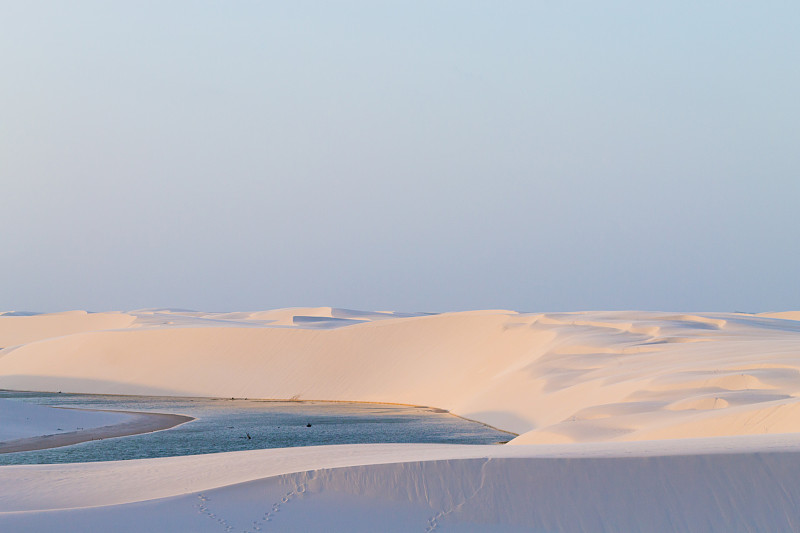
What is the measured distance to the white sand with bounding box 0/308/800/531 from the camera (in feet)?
20.5

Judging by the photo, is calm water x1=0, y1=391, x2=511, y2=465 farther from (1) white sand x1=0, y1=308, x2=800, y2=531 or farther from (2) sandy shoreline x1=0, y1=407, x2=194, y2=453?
(1) white sand x1=0, y1=308, x2=800, y2=531

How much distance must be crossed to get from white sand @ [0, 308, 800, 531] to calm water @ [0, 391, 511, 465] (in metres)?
1.59

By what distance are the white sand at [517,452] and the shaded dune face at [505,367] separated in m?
0.08

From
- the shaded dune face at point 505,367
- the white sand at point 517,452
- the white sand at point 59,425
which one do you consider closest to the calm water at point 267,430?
the white sand at point 59,425

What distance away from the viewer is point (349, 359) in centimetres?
3484

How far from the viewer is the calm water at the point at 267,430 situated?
1742cm

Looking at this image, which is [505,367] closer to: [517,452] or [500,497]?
[517,452]

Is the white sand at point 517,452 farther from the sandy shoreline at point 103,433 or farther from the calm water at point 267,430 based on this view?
the sandy shoreline at point 103,433

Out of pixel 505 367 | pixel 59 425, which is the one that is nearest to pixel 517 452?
pixel 59 425

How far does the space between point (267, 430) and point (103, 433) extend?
4140 millimetres

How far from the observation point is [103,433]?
21594 millimetres

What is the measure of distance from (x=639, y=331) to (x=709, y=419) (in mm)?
17144

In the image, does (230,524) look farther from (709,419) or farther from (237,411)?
(237,411)

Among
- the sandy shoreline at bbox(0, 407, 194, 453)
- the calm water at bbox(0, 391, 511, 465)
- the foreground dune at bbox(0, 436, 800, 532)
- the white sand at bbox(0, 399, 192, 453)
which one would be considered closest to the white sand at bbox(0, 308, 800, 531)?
the foreground dune at bbox(0, 436, 800, 532)
